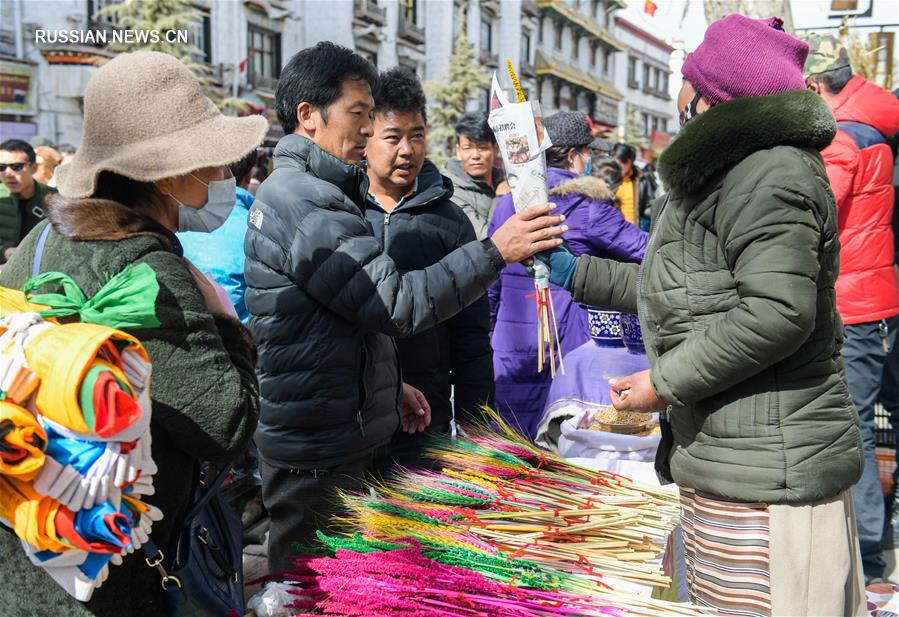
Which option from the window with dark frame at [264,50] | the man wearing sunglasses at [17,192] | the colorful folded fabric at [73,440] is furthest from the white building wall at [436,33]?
the colorful folded fabric at [73,440]

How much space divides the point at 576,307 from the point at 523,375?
16.9 inches

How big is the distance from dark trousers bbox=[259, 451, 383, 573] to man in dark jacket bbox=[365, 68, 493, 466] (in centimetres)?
59

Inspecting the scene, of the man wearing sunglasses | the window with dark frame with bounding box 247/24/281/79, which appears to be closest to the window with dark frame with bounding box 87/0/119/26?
the window with dark frame with bounding box 247/24/281/79

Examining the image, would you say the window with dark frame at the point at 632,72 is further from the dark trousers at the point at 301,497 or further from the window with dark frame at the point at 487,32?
the dark trousers at the point at 301,497

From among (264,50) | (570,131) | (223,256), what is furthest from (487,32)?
(223,256)

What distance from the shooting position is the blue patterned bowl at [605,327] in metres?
3.26

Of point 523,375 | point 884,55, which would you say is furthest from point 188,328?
point 884,55

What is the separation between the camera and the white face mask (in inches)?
68.1

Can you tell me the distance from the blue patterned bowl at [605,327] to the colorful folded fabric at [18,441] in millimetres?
2417

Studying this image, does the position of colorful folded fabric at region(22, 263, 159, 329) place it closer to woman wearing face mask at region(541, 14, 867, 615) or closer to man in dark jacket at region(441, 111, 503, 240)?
woman wearing face mask at region(541, 14, 867, 615)

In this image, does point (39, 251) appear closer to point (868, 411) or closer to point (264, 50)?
point (868, 411)

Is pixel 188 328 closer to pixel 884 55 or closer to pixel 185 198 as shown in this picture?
pixel 185 198

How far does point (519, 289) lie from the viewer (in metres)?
3.80

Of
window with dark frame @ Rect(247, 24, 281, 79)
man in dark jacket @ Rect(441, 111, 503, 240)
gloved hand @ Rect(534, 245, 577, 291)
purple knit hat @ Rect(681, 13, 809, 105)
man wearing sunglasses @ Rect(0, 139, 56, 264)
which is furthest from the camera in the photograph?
window with dark frame @ Rect(247, 24, 281, 79)
